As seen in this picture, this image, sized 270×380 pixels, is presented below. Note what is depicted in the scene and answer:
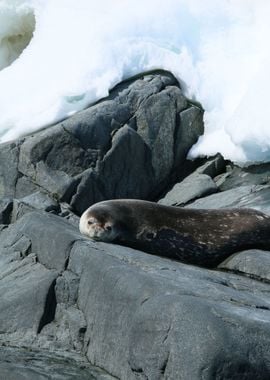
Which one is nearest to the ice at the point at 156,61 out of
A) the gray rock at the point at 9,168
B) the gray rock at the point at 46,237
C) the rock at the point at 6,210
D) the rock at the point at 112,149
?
the rock at the point at 112,149

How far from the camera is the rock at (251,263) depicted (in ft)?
24.7

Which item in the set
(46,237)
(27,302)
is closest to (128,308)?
(27,302)

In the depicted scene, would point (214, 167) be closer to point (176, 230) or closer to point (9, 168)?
point (9, 168)

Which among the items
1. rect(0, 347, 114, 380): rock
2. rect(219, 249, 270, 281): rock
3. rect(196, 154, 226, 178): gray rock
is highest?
rect(0, 347, 114, 380): rock

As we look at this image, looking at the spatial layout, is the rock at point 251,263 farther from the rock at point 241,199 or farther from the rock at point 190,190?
the rock at point 190,190

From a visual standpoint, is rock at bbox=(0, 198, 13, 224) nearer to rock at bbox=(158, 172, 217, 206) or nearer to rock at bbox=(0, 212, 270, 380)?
rock at bbox=(0, 212, 270, 380)

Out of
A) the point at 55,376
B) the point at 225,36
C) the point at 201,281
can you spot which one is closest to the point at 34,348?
the point at 55,376

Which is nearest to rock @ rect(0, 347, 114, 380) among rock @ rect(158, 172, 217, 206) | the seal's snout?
the seal's snout

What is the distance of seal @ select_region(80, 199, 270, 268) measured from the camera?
320 inches

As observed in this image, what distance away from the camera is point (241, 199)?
35.7ft

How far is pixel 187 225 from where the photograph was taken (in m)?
8.30

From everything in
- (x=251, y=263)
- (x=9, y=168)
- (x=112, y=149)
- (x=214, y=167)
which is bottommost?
(x=214, y=167)

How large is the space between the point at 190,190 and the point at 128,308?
6032 millimetres

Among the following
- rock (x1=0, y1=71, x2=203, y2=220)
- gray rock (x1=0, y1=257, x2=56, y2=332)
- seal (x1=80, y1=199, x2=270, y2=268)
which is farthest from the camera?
rock (x1=0, y1=71, x2=203, y2=220)
